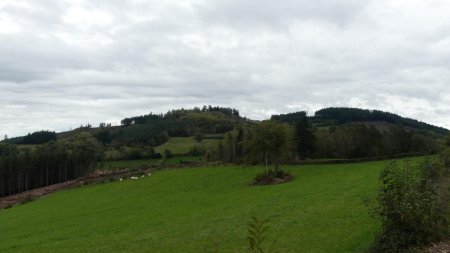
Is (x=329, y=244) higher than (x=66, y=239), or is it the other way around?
(x=329, y=244)

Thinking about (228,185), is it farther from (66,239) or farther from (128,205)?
(66,239)

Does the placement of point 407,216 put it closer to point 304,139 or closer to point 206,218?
point 206,218

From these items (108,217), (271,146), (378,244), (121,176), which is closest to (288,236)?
(378,244)

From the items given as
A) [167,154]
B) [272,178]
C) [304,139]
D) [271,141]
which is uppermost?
[304,139]

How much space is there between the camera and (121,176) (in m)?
91.1

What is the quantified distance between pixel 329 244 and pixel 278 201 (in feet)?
54.2

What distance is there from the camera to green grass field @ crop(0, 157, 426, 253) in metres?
22.0

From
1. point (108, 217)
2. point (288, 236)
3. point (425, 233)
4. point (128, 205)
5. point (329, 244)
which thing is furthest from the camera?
point (128, 205)

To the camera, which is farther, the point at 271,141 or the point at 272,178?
the point at 271,141

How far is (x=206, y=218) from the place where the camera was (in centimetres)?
3322

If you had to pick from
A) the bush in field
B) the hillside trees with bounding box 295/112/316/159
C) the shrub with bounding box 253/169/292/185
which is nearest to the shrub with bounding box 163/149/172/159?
the hillside trees with bounding box 295/112/316/159

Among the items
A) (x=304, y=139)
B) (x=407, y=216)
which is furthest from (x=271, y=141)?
(x=304, y=139)

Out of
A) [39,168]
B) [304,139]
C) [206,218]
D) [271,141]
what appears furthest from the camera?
[39,168]

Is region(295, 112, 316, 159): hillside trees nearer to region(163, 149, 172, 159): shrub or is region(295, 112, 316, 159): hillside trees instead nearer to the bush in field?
the bush in field
